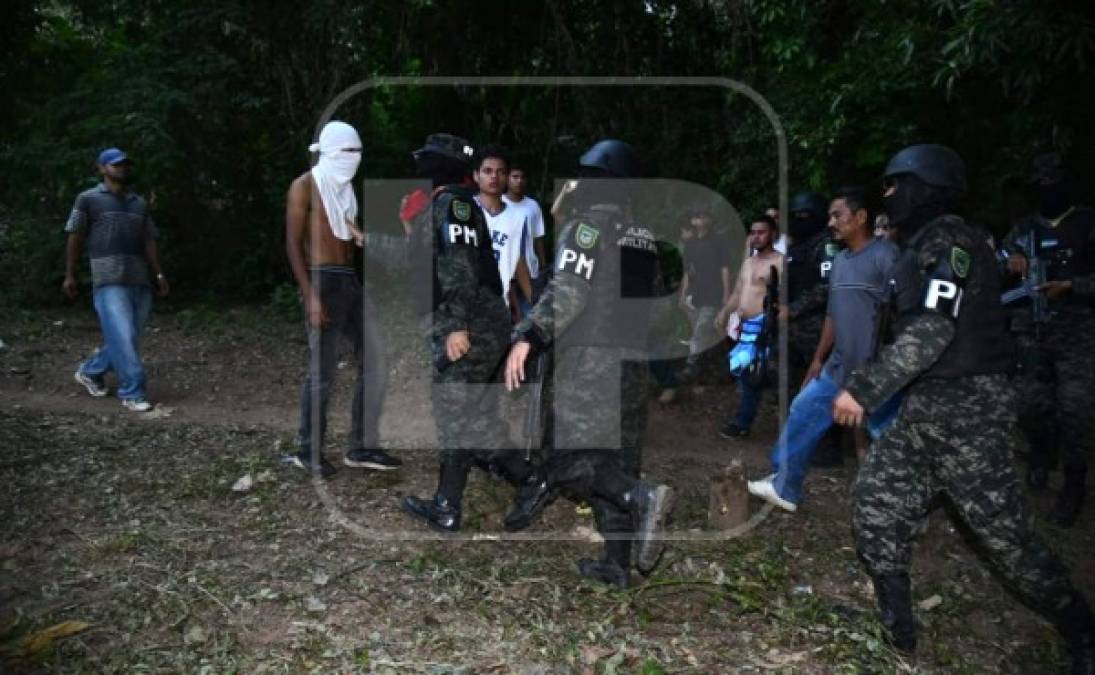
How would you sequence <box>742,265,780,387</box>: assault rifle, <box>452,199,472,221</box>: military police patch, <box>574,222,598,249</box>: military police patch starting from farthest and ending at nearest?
<box>742,265,780,387</box>: assault rifle → <box>452,199,472,221</box>: military police patch → <box>574,222,598,249</box>: military police patch

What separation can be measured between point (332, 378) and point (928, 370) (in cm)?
338

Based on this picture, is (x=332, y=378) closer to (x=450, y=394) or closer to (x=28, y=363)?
(x=450, y=394)

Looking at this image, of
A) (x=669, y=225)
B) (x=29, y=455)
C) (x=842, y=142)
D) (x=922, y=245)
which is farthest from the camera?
(x=669, y=225)

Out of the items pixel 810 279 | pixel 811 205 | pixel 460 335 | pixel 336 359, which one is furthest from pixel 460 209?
pixel 811 205

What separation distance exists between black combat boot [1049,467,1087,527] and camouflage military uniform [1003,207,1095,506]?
2 cm

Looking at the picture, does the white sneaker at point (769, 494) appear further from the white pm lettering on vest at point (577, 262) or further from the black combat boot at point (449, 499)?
the white pm lettering on vest at point (577, 262)

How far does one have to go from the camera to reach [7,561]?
455 centimetres

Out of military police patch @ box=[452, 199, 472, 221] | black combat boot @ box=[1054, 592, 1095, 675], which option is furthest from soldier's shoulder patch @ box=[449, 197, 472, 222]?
black combat boot @ box=[1054, 592, 1095, 675]

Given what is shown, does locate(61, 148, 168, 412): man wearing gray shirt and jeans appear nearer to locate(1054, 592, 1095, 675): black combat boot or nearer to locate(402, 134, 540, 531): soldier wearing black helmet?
locate(402, 134, 540, 531): soldier wearing black helmet

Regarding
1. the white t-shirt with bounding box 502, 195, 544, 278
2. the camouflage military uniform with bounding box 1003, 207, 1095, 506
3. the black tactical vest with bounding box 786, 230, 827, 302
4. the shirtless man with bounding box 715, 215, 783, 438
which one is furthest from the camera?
the white t-shirt with bounding box 502, 195, 544, 278

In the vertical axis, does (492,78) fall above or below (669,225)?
above

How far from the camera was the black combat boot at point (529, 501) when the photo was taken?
4.86 metres

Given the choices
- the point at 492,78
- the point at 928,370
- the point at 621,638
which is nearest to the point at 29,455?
the point at 621,638

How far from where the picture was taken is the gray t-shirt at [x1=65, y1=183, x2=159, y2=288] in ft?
23.1
